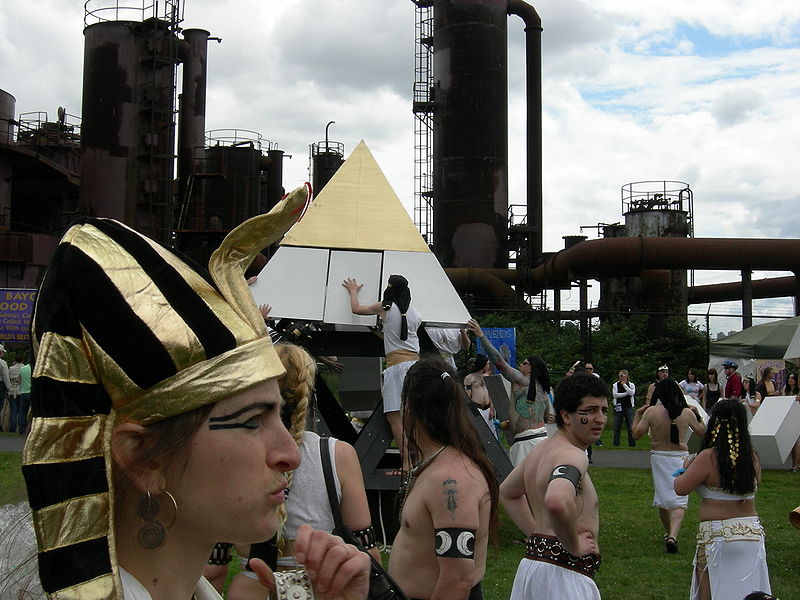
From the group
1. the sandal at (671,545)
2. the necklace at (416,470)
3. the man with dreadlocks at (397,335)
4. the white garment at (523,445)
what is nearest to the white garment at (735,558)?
the man with dreadlocks at (397,335)

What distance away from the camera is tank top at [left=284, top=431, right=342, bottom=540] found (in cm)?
351

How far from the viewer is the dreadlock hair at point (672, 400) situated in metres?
8.39

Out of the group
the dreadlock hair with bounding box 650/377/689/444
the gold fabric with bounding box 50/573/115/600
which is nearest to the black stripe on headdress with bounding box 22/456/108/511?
Answer: the gold fabric with bounding box 50/573/115/600

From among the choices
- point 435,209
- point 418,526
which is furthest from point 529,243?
point 418,526

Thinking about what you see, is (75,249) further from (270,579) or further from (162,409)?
(270,579)

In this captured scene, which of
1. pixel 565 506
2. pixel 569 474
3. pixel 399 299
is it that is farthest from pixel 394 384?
pixel 565 506

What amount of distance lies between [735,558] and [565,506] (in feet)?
7.32

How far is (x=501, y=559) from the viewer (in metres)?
8.09

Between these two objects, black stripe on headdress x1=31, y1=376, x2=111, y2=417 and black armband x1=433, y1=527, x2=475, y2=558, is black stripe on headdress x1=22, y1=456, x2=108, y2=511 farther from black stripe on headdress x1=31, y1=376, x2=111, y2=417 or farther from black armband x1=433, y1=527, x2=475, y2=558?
black armband x1=433, y1=527, x2=475, y2=558

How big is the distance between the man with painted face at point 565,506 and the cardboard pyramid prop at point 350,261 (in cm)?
324

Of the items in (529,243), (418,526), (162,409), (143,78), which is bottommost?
(418,526)

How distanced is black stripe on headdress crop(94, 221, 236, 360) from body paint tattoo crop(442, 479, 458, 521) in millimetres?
2402

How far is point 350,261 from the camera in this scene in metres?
7.91

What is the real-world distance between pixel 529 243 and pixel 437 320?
21.0 m
